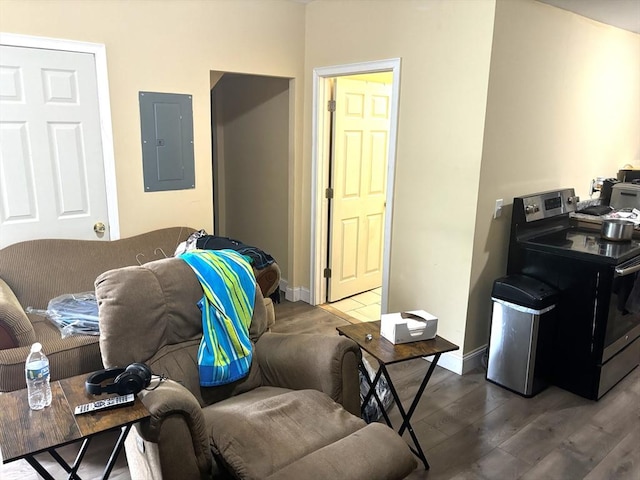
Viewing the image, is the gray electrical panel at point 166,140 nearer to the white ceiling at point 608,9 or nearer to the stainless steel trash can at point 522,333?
the stainless steel trash can at point 522,333

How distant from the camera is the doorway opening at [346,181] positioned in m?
4.03

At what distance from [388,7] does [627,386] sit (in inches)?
115

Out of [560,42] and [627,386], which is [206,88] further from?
[627,386]

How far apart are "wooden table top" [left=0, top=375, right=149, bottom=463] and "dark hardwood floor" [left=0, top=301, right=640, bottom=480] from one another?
737mm

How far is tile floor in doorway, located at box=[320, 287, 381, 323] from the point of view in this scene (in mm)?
4117

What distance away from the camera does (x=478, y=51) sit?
2.81m

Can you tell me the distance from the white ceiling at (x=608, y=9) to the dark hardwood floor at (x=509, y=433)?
7.97 feet

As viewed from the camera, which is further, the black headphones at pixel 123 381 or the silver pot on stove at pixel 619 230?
the silver pot on stove at pixel 619 230

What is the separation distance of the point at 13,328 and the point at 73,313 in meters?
0.40

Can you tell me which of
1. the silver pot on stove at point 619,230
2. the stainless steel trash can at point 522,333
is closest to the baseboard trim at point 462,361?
the stainless steel trash can at point 522,333

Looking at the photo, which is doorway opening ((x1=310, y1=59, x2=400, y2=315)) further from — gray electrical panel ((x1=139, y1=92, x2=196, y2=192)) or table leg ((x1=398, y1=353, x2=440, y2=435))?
table leg ((x1=398, y1=353, x2=440, y2=435))

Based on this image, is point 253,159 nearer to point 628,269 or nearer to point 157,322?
point 157,322

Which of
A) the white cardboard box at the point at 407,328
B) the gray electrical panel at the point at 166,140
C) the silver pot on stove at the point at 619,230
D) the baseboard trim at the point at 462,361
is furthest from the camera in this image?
the gray electrical panel at the point at 166,140

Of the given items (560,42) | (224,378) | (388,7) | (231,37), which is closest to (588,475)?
(224,378)
